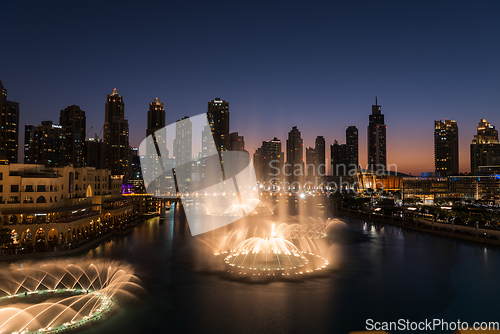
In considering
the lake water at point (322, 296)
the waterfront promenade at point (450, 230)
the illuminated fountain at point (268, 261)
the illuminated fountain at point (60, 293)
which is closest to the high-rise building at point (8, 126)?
the lake water at point (322, 296)

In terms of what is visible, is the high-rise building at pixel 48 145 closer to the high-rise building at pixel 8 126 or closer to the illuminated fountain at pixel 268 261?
the high-rise building at pixel 8 126

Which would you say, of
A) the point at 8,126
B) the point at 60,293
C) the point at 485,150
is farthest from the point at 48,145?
the point at 485,150

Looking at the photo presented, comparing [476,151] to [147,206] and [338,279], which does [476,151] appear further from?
[338,279]

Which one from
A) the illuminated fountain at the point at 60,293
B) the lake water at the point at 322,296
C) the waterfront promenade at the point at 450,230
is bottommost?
the lake water at the point at 322,296

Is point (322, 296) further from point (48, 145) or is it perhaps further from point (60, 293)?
point (48, 145)

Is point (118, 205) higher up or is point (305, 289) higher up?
point (118, 205)

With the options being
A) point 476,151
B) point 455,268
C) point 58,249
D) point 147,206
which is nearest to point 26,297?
point 58,249
